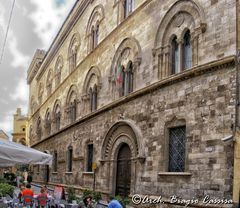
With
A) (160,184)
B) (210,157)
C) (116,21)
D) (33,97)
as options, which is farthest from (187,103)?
(33,97)

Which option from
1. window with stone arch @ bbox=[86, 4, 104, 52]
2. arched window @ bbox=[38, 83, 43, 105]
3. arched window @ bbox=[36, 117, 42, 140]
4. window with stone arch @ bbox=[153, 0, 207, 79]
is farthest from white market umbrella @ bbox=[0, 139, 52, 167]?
arched window @ bbox=[38, 83, 43, 105]

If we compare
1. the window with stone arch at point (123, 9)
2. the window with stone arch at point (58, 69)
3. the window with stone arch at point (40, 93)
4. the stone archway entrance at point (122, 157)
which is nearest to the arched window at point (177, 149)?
the stone archway entrance at point (122, 157)

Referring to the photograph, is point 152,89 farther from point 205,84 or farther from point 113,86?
point 113,86

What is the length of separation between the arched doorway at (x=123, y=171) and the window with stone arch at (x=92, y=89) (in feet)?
14.4

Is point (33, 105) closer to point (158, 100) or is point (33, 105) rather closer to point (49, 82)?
point (49, 82)

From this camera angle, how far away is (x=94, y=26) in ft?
73.4

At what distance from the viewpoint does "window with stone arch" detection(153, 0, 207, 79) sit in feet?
40.8

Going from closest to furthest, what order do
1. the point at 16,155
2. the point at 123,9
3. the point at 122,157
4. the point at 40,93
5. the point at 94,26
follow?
the point at 16,155
the point at 122,157
the point at 123,9
the point at 94,26
the point at 40,93

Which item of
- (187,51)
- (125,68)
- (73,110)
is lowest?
(73,110)

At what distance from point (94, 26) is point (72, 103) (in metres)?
5.42

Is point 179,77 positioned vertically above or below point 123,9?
below

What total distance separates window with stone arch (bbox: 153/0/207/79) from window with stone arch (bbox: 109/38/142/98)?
4.93 ft

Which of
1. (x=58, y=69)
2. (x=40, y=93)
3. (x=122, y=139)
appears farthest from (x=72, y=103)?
(x=40, y=93)

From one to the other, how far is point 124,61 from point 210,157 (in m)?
7.15
